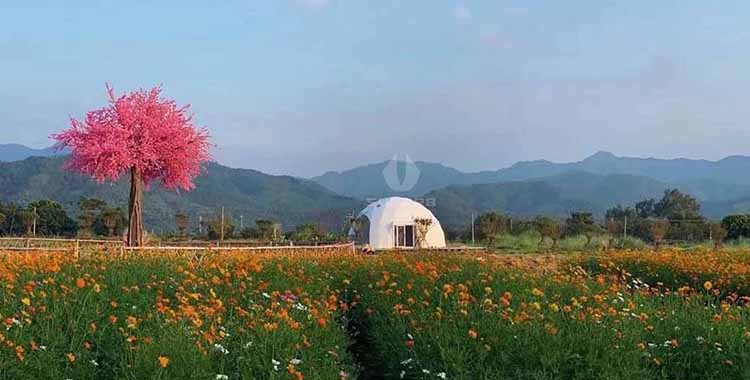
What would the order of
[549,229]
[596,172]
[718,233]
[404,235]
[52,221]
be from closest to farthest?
Answer: [718,233], [549,229], [404,235], [52,221], [596,172]

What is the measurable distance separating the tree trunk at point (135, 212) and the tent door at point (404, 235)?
1786 cm

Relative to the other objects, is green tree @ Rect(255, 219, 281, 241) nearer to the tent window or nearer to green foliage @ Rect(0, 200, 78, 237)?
the tent window

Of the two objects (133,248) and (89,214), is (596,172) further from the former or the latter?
(133,248)

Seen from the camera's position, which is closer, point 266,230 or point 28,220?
point 266,230

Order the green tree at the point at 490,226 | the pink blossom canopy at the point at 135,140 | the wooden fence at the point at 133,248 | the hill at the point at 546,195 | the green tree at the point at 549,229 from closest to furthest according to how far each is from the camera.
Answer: the wooden fence at the point at 133,248 < the pink blossom canopy at the point at 135,140 < the green tree at the point at 549,229 < the green tree at the point at 490,226 < the hill at the point at 546,195

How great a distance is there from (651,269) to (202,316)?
22.1 feet

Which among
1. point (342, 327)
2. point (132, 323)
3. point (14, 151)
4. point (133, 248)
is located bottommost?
point (342, 327)

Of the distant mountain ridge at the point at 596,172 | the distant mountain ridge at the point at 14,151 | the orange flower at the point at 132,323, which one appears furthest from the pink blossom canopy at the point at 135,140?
the distant mountain ridge at the point at 14,151

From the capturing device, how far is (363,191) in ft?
329

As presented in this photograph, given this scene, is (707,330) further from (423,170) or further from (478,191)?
(423,170)

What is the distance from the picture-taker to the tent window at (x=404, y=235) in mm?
30553

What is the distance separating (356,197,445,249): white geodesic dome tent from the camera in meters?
30.3

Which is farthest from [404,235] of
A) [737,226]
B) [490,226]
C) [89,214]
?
[737,226]

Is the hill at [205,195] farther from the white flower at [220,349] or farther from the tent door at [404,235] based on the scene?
the white flower at [220,349]
